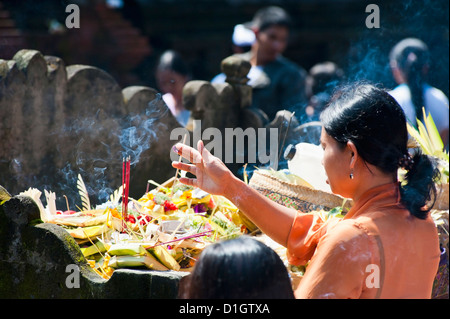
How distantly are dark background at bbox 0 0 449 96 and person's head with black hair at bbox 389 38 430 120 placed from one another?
0.77 ft

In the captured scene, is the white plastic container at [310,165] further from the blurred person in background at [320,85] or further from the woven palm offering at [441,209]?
the blurred person in background at [320,85]

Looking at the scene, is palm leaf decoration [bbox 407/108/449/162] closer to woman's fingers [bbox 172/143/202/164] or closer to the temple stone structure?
the temple stone structure

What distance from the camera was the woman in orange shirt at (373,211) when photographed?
6.36 feet

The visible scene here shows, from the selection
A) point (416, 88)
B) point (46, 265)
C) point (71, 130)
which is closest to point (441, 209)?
point (416, 88)

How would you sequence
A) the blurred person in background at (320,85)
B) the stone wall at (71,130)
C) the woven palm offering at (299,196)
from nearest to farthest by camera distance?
the woven palm offering at (299,196) → the stone wall at (71,130) → the blurred person in background at (320,85)

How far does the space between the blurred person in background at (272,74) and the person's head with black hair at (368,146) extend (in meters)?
3.72

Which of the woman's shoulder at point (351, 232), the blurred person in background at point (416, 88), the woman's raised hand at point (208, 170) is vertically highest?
the blurred person in background at point (416, 88)

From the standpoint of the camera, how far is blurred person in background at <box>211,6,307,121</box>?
6.01m

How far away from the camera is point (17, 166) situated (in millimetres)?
4148

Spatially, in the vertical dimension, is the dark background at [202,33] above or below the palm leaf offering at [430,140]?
above

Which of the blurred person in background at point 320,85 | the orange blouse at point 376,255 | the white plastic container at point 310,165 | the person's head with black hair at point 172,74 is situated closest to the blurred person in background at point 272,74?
the blurred person in background at point 320,85

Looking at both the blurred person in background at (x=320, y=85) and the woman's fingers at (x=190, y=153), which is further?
the blurred person in background at (x=320, y=85)
